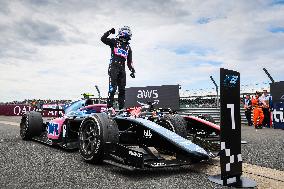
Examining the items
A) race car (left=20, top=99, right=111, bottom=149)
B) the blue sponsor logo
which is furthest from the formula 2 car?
the blue sponsor logo

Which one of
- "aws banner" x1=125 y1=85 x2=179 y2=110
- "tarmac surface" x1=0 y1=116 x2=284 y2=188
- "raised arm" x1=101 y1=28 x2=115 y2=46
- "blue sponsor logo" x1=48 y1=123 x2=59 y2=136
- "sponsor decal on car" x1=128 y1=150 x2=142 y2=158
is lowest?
Answer: "tarmac surface" x1=0 y1=116 x2=284 y2=188

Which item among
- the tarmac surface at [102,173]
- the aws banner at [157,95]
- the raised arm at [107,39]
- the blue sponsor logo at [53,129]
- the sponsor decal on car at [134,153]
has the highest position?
the raised arm at [107,39]

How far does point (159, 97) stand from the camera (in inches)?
717

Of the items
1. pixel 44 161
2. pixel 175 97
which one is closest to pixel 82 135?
pixel 44 161

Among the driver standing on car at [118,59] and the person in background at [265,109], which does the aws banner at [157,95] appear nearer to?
the person in background at [265,109]

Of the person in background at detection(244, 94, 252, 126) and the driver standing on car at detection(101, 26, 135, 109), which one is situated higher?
the driver standing on car at detection(101, 26, 135, 109)

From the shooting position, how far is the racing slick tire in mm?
4156

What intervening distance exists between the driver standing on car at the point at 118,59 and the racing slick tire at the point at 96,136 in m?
2.37

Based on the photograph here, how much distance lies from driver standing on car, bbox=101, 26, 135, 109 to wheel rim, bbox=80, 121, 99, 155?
2.32m

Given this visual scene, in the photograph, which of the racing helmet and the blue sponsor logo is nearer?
the blue sponsor logo

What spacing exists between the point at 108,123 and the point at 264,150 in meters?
3.13

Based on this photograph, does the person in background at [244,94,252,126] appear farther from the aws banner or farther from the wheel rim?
the wheel rim

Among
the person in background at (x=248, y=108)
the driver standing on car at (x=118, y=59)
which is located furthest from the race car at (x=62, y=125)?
the person in background at (x=248, y=108)

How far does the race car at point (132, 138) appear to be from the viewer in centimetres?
397
